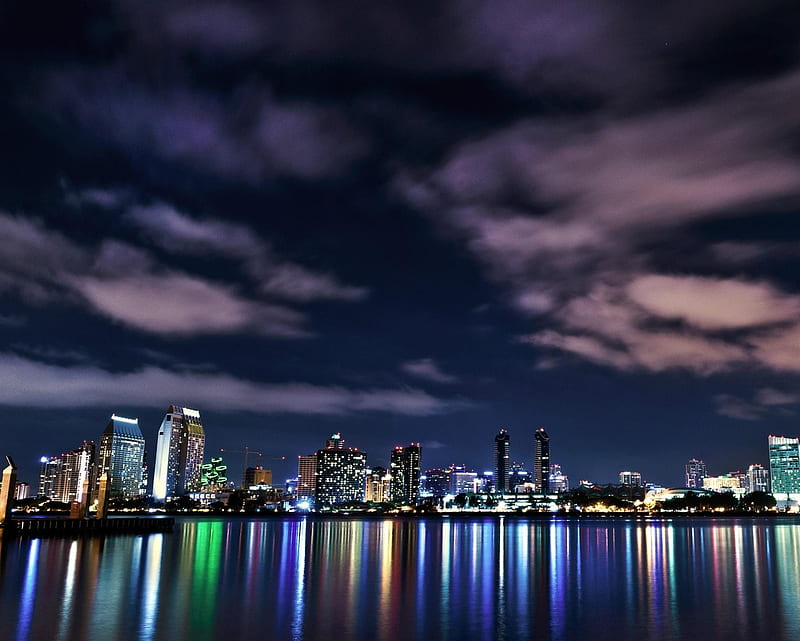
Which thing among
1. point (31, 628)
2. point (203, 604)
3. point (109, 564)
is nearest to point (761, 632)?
point (203, 604)

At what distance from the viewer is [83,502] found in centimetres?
12281

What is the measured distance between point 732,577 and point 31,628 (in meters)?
48.7

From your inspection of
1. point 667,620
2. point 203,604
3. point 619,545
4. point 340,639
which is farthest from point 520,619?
point 619,545

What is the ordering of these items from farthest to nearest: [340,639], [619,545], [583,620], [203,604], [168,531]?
[168,531] → [619,545] → [203,604] → [583,620] → [340,639]

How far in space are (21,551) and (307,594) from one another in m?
40.7

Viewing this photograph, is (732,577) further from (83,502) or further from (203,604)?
(83,502)

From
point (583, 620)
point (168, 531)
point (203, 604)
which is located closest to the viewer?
point (583, 620)

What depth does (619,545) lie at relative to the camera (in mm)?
96188

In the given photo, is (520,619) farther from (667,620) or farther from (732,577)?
(732,577)

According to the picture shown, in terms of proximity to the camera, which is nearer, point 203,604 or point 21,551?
point 203,604

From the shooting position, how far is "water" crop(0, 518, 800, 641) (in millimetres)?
32562

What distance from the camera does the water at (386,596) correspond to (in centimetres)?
3256

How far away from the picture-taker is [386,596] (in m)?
43.0

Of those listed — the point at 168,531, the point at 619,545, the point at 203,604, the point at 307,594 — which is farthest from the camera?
the point at 168,531
